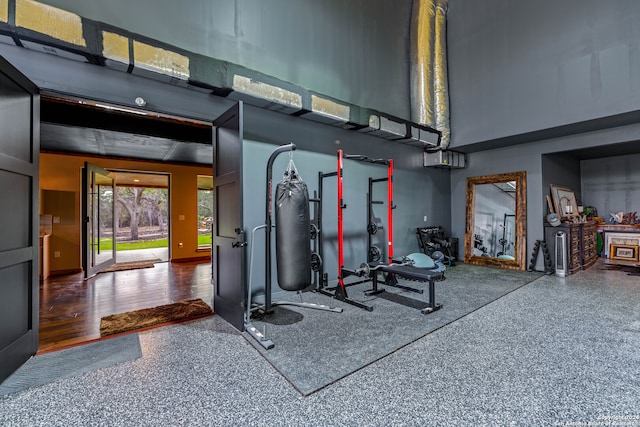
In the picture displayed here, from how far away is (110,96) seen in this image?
2.86 m

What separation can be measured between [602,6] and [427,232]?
4.61 metres

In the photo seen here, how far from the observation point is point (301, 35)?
437cm

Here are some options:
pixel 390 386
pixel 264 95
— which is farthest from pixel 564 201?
pixel 264 95

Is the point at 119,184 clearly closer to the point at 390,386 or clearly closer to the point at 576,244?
the point at 390,386

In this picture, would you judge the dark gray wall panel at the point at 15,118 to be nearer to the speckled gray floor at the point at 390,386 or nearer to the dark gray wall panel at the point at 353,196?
the speckled gray floor at the point at 390,386

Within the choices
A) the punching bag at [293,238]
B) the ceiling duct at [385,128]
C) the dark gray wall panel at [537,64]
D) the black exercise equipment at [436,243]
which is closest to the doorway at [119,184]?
the punching bag at [293,238]

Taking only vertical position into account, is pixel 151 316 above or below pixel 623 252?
below

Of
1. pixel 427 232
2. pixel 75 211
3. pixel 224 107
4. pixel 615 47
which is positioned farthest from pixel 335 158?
pixel 75 211

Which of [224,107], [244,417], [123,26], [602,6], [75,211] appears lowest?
[244,417]

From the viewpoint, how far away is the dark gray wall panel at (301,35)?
3.17m

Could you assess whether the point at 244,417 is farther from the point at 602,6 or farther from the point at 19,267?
the point at 602,6

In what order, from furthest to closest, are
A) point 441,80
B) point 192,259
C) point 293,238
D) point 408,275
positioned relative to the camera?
point 192,259
point 441,80
point 408,275
point 293,238

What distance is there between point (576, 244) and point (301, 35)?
6620mm

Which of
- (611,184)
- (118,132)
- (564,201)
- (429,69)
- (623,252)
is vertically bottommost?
(623,252)
